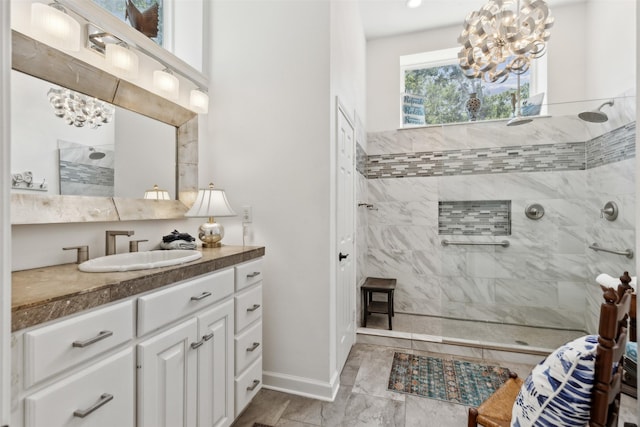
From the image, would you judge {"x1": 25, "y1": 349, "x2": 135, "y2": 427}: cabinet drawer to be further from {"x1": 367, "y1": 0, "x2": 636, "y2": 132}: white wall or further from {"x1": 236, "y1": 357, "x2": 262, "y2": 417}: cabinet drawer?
{"x1": 367, "y1": 0, "x2": 636, "y2": 132}: white wall

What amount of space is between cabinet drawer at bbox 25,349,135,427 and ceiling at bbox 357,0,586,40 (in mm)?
3678

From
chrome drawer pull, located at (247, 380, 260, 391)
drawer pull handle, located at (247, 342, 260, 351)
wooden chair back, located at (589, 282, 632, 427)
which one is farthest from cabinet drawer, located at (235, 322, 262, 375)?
wooden chair back, located at (589, 282, 632, 427)

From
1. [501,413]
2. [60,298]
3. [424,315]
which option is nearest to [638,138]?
[501,413]

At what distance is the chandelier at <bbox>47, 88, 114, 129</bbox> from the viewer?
134 cm

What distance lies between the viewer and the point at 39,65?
4.15ft

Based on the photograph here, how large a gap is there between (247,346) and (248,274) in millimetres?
405

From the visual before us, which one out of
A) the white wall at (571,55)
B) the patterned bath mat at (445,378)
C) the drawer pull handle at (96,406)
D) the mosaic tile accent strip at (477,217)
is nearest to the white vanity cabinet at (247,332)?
the drawer pull handle at (96,406)

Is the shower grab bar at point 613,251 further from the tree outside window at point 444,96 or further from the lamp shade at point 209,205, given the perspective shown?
the lamp shade at point 209,205

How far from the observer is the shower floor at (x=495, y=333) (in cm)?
271

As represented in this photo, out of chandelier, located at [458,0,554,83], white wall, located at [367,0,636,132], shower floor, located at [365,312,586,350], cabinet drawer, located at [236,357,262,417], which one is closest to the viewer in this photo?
cabinet drawer, located at [236,357,262,417]

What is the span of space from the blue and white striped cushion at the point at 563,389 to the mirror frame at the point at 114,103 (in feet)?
6.16

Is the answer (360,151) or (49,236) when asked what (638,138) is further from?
(360,151)

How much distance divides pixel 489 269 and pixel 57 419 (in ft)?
10.6

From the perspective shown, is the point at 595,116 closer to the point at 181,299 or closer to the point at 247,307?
the point at 247,307
